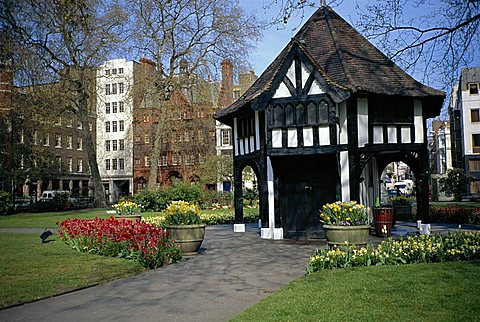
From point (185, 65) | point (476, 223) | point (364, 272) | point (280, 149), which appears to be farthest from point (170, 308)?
→ point (185, 65)

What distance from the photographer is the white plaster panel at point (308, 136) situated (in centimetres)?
1734

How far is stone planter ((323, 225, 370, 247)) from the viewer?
12047 millimetres

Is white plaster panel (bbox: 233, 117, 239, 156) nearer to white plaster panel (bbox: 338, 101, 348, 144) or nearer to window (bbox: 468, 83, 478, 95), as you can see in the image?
white plaster panel (bbox: 338, 101, 348, 144)

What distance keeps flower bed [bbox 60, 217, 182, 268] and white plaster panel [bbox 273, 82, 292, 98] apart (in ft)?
23.5

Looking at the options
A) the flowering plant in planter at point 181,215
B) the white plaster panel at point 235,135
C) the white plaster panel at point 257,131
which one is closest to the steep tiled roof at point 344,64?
the white plaster panel at point 235,135

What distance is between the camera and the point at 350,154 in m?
17.1

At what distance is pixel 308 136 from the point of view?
57.0 feet

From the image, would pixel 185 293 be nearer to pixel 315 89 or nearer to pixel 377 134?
pixel 315 89

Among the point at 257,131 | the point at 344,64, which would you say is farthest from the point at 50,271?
the point at 344,64

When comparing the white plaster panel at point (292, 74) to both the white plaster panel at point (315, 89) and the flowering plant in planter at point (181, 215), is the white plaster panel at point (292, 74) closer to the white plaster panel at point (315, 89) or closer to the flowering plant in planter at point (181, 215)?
the white plaster panel at point (315, 89)

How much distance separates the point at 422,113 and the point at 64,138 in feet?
203

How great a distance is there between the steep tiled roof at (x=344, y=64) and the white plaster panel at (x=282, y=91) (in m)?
0.40

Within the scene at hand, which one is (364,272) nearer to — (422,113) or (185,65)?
(422,113)

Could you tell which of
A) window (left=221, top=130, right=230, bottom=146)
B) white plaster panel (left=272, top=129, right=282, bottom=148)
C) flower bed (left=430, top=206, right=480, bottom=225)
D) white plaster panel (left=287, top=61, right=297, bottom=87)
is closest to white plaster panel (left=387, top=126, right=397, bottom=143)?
white plaster panel (left=287, top=61, right=297, bottom=87)
